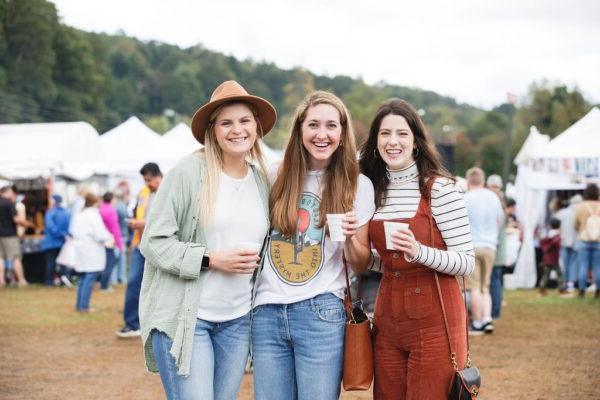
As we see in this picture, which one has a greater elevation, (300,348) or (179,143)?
(179,143)

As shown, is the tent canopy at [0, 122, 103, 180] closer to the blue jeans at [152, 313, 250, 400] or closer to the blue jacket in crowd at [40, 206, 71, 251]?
the blue jacket in crowd at [40, 206, 71, 251]

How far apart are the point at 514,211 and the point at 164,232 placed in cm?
1559

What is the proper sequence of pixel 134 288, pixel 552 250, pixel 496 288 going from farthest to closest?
pixel 552 250 → pixel 496 288 → pixel 134 288

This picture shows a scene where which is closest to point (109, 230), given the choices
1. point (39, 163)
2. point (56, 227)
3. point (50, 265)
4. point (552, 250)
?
point (56, 227)

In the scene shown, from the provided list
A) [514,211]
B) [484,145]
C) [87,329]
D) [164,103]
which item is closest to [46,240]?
[87,329]

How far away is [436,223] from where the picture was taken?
147 inches

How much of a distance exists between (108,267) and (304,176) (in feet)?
41.3

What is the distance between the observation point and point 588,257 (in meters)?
14.0

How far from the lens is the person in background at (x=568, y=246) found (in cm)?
1497

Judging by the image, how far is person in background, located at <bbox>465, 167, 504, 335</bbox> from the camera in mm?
10078

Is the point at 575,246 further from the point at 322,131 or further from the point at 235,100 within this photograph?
the point at 235,100

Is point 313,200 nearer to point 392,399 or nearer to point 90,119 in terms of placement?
point 392,399

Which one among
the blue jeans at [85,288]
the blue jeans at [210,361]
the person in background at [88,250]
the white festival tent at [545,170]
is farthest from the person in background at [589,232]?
the blue jeans at [210,361]

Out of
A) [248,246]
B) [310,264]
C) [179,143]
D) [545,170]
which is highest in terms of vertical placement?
[179,143]
